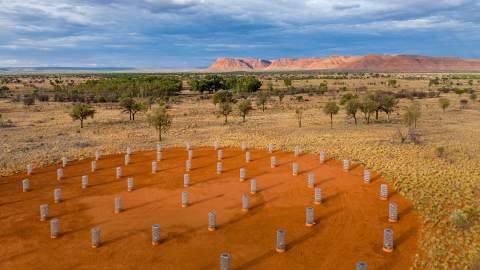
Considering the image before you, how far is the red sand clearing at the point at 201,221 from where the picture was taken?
11602mm

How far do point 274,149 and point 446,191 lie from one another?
11.5 m

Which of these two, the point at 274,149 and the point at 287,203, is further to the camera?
the point at 274,149

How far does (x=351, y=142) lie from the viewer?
2738 centimetres

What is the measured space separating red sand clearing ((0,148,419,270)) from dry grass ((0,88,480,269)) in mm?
1036

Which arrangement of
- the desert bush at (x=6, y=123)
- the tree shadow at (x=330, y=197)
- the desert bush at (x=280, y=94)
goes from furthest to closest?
the desert bush at (x=280, y=94) → the desert bush at (x=6, y=123) → the tree shadow at (x=330, y=197)

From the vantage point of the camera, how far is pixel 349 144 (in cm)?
2675

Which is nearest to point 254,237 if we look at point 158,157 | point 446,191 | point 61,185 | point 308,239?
point 308,239

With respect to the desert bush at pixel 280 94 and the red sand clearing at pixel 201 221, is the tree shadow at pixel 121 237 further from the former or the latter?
the desert bush at pixel 280 94

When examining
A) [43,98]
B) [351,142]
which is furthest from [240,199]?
[43,98]

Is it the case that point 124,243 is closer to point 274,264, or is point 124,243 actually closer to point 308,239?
point 274,264

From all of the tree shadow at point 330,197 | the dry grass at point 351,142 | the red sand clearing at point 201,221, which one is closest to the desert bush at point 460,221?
the dry grass at point 351,142

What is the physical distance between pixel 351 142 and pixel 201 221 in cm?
1610

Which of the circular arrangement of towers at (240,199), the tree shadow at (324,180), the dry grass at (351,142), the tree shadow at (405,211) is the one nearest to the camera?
the circular arrangement of towers at (240,199)

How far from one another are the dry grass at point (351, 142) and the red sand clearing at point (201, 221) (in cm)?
104
